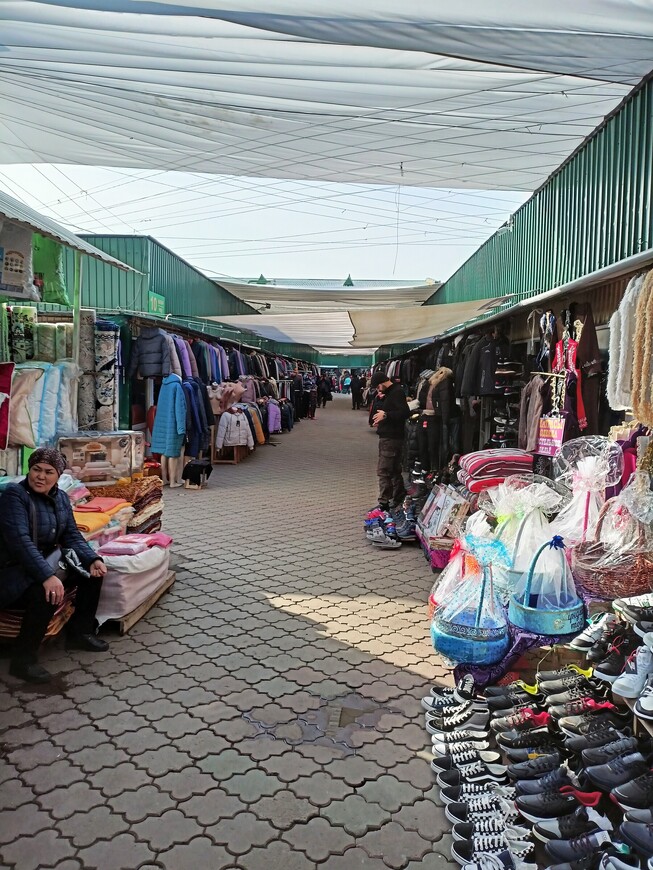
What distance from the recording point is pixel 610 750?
92.4 inches

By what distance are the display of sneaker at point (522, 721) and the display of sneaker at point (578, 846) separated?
70cm

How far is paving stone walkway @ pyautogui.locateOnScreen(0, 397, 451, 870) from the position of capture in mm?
2273

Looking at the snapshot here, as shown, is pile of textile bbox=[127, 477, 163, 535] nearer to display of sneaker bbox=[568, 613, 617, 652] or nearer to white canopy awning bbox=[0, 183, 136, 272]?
white canopy awning bbox=[0, 183, 136, 272]

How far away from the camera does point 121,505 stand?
→ 493 cm

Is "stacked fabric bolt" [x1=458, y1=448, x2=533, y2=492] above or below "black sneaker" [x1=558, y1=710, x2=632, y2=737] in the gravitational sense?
above

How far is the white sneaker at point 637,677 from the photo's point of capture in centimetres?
232

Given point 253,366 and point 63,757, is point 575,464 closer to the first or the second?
point 63,757

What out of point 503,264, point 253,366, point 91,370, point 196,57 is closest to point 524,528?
point 196,57

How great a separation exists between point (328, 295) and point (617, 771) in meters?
13.9

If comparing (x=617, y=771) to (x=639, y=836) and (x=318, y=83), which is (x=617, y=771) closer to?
(x=639, y=836)

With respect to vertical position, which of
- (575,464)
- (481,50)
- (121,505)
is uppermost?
(481,50)

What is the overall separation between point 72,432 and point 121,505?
99 cm

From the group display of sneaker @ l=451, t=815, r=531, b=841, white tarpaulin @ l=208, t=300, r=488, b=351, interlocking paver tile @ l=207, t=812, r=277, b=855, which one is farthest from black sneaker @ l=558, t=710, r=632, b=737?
white tarpaulin @ l=208, t=300, r=488, b=351

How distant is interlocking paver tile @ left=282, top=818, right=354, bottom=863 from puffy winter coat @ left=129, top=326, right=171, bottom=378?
681cm
